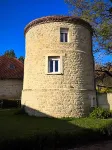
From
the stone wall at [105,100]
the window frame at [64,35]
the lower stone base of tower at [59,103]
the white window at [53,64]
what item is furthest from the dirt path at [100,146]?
the window frame at [64,35]

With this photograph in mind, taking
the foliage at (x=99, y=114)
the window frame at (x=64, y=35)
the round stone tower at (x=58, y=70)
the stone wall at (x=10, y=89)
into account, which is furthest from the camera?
the stone wall at (x=10, y=89)

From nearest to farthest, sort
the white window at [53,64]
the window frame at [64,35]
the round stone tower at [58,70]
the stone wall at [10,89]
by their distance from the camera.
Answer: the round stone tower at [58,70], the white window at [53,64], the window frame at [64,35], the stone wall at [10,89]

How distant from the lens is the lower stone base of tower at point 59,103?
55.6 ft

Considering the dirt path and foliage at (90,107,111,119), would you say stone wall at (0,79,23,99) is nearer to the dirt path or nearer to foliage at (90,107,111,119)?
foliage at (90,107,111,119)

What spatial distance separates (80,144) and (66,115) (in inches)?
231

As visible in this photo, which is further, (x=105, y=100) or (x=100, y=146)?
(x=105, y=100)

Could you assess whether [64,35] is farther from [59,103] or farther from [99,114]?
[99,114]

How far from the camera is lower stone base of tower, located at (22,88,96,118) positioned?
667 inches

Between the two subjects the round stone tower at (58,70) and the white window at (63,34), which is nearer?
the round stone tower at (58,70)

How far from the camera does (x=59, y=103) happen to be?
17.0 meters

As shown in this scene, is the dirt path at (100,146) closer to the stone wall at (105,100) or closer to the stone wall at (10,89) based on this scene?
the stone wall at (105,100)

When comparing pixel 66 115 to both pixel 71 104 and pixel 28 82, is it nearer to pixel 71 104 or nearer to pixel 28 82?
pixel 71 104

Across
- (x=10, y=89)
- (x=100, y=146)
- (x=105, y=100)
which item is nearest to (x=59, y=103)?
(x=105, y=100)

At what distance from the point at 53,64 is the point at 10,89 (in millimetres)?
13241
